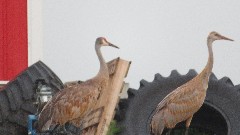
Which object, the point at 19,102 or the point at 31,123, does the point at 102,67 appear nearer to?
the point at 31,123

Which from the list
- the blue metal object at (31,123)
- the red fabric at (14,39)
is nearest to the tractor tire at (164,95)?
the blue metal object at (31,123)

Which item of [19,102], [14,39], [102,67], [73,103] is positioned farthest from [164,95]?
[14,39]

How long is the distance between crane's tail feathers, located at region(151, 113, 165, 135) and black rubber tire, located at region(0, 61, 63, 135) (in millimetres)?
1148

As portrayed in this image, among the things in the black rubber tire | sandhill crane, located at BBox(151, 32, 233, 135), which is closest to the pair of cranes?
sandhill crane, located at BBox(151, 32, 233, 135)

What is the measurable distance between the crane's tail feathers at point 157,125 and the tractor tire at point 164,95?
Result: 0.49m

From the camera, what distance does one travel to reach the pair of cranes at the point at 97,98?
937 cm

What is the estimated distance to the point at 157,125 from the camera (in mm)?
9773

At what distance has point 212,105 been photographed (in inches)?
414

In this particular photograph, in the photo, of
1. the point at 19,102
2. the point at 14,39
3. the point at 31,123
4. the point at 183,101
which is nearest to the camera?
the point at 31,123

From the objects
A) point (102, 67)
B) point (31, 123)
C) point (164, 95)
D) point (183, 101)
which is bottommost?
point (31, 123)

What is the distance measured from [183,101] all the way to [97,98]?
895 millimetres

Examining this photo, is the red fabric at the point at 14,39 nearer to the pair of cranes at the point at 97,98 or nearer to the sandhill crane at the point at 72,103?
the pair of cranes at the point at 97,98

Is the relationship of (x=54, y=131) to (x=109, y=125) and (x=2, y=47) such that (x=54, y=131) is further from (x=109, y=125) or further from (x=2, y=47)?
(x=2, y=47)

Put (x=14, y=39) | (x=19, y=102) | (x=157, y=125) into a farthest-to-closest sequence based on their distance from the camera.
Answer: (x=14, y=39), (x=19, y=102), (x=157, y=125)
